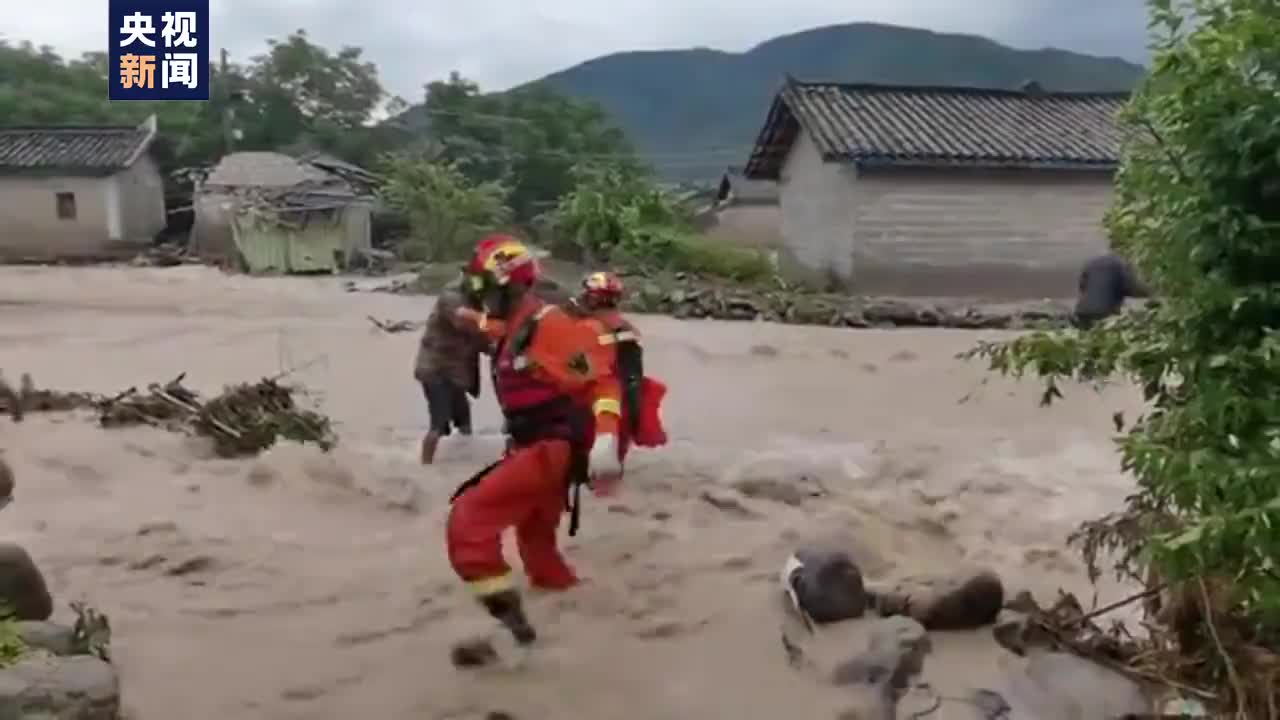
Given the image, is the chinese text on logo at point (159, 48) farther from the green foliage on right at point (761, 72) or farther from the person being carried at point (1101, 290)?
the green foliage on right at point (761, 72)

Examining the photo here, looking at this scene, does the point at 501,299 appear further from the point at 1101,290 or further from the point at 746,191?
the point at 746,191

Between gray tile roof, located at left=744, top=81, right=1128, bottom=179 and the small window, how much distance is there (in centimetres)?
1744

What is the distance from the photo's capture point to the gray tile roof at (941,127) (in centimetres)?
2098

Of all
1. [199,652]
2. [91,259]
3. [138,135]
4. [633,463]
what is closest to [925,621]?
[199,652]

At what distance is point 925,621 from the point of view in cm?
499

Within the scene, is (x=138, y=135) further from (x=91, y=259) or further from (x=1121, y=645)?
(x=1121, y=645)

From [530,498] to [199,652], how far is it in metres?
1.35

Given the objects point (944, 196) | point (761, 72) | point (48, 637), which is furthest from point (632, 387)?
point (761, 72)

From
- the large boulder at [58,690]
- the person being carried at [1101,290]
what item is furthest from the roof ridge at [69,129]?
the large boulder at [58,690]

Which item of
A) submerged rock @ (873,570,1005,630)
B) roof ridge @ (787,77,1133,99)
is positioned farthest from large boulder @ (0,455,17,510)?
roof ridge @ (787,77,1133,99)

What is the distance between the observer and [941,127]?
2223cm

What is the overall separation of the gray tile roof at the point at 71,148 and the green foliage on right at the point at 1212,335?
3184 cm

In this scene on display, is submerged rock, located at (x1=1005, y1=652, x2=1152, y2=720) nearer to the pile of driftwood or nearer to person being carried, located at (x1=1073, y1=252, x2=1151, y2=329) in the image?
person being carried, located at (x1=1073, y1=252, x2=1151, y2=329)

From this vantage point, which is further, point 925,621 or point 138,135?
point 138,135
